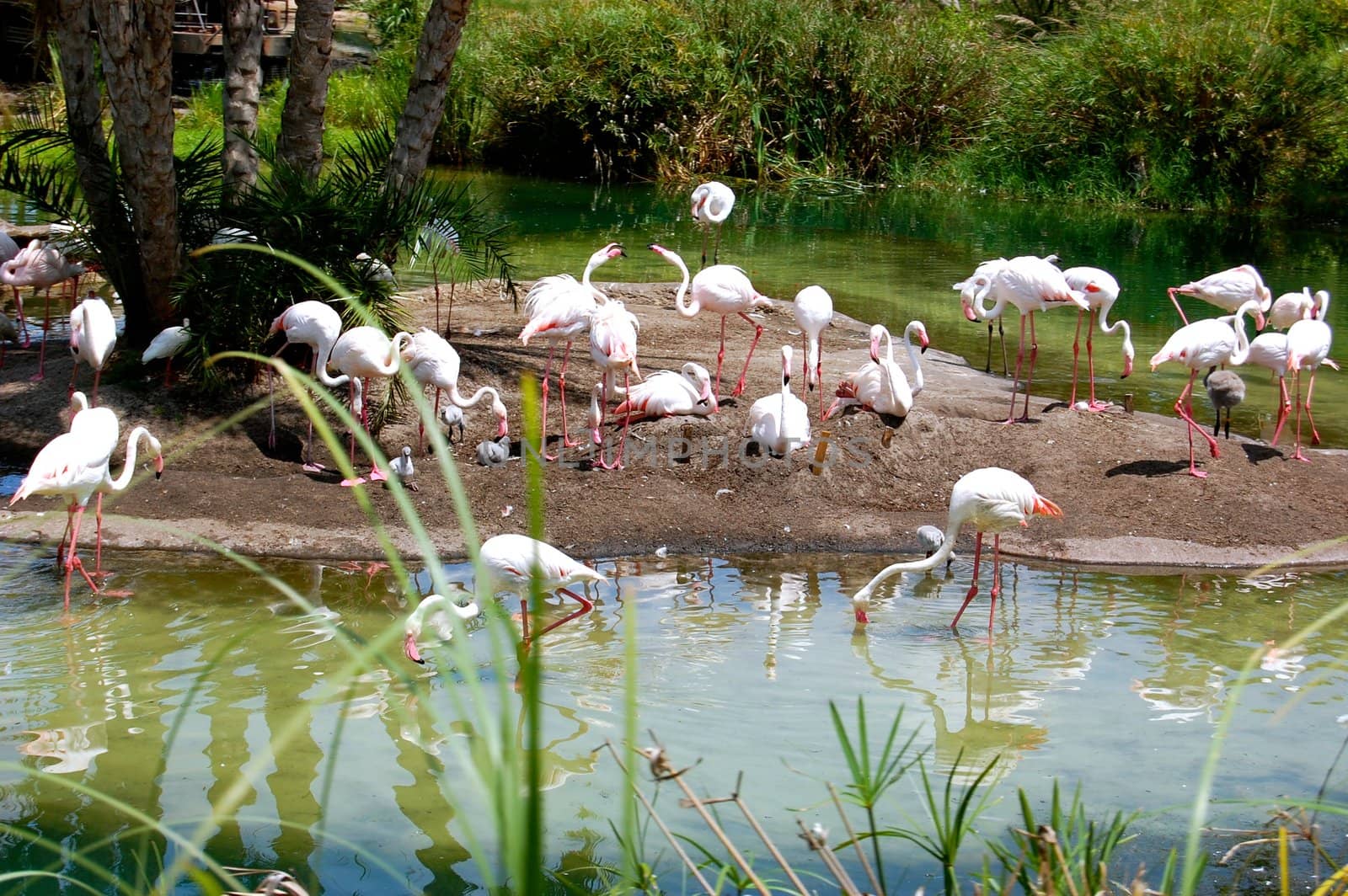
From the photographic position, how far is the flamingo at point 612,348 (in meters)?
7.14

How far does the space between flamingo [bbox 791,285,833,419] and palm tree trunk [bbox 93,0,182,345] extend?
3.78 meters

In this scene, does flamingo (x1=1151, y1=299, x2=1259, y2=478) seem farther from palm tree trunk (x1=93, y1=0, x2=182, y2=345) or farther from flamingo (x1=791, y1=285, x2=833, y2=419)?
palm tree trunk (x1=93, y1=0, x2=182, y2=345)

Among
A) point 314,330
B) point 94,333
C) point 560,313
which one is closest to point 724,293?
point 560,313

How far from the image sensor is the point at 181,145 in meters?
19.3

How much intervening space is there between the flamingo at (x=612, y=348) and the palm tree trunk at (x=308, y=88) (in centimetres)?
211

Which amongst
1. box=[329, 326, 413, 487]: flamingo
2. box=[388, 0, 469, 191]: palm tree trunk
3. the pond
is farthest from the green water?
the pond

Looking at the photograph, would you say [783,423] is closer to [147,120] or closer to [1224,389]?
[1224,389]

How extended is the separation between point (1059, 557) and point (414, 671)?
3361 millimetres

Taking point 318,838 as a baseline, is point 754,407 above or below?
above

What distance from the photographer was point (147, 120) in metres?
6.97

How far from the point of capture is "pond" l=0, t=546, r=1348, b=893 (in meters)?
3.66

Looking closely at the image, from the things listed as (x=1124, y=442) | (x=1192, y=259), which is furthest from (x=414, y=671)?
(x=1192, y=259)

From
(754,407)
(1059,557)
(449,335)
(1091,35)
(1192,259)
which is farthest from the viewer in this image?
(1091,35)

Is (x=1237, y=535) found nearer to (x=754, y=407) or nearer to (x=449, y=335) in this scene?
(x=754, y=407)
